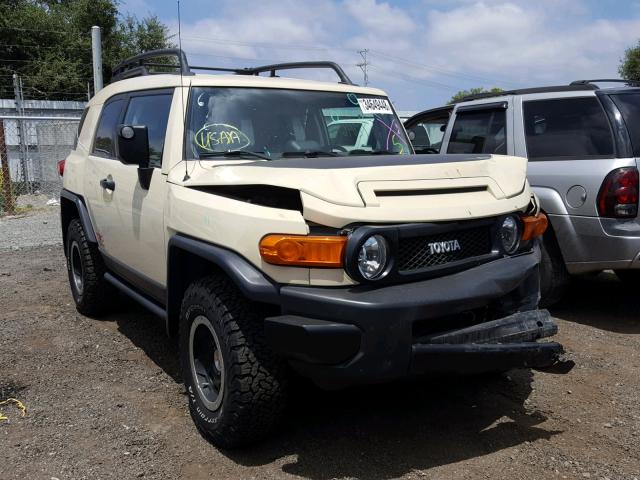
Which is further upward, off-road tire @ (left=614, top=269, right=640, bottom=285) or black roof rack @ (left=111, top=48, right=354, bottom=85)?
black roof rack @ (left=111, top=48, right=354, bottom=85)

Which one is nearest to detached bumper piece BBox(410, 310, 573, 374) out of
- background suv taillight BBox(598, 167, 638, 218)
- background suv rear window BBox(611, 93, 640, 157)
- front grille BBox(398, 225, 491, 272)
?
front grille BBox(398, 225, 491, 272)

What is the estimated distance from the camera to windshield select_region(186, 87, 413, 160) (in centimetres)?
394

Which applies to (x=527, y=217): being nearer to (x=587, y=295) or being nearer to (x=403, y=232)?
(x=403, y=232)

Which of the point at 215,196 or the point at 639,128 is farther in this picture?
the point at 639,128

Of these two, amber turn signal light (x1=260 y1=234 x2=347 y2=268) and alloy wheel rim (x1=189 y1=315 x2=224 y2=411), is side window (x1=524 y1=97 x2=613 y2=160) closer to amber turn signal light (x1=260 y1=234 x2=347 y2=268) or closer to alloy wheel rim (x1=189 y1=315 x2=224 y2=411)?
A: amber turn signal light (x1=260 y1=234 x2=347 y2=268)

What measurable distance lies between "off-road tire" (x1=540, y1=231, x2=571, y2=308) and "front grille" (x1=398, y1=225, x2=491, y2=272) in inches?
88.1

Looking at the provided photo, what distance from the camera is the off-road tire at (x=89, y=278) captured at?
5.39 metres

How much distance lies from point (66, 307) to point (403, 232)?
422 cm

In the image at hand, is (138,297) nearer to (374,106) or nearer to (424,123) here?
(374,106)

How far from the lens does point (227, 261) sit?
3.03 metres

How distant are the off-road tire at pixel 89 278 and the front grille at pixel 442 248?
3.26m

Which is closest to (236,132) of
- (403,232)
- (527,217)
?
(403,232)

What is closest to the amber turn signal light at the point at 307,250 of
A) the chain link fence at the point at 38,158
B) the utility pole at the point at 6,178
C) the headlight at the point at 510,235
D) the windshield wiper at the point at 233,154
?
the headlight at the point at 510,235

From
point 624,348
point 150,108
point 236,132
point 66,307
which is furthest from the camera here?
point 66,307
